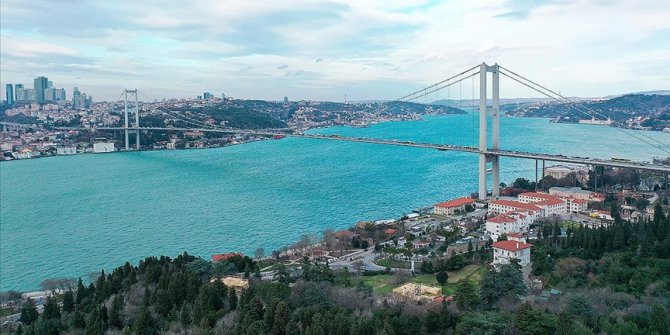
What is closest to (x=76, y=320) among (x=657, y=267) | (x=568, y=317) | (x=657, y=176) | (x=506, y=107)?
(x=568, y=317)

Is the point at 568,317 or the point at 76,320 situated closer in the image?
the point at 568,317

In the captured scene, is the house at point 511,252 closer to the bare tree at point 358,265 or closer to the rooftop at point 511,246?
the rooftop at point 511,246

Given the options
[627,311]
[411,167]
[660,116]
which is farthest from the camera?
[660,116]

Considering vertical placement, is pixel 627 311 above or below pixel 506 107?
below

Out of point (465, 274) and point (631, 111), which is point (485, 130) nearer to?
point (465, 274)

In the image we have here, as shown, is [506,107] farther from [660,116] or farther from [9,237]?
[9,237]

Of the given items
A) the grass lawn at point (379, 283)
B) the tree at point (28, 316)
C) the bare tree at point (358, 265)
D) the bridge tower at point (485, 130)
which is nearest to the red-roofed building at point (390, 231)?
the bare tree at point (358, 265)
